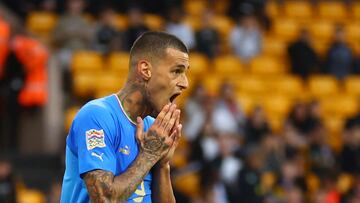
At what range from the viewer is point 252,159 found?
12.5 meters

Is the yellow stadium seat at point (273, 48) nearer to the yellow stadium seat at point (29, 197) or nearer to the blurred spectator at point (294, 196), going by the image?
the blurred spectator at point (294, 196)

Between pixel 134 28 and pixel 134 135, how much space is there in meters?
9.69

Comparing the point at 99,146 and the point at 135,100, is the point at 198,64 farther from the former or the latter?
the point at 99,146

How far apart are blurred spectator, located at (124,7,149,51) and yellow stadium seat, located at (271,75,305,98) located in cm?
263

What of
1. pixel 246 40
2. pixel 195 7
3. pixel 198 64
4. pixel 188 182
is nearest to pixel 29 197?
pixel 188 182

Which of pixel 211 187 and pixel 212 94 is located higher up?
pixel 212 94

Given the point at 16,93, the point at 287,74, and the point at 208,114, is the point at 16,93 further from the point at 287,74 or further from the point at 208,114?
the point at 287,74

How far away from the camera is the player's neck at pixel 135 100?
5.02m

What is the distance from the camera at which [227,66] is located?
15.7 m

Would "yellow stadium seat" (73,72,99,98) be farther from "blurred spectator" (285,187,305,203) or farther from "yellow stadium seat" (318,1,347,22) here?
"yellow stadium seat" (318,1,347,22)

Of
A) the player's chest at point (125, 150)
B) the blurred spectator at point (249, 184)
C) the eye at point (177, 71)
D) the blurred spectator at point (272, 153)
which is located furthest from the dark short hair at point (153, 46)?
the blurred spectator at point (272, 153)

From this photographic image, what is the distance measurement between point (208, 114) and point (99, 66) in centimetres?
202

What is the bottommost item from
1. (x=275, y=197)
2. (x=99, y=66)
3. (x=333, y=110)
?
(x=275, y=197)

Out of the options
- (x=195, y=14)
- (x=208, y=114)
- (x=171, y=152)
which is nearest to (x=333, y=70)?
(x=195, y=14)
